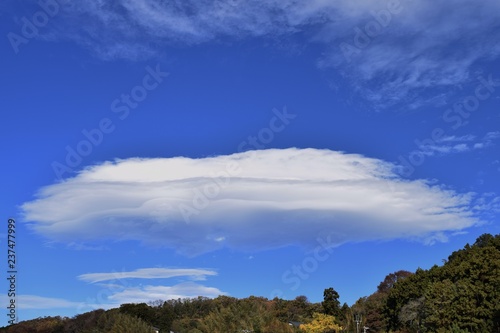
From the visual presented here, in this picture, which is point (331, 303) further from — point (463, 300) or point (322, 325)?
point (463, 300)

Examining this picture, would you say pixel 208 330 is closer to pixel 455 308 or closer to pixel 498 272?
pixel 455 308

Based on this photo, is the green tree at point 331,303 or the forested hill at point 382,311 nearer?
the forested hill at point 382,311

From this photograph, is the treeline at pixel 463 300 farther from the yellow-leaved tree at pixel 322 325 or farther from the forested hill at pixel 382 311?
the yellow-leaved tree at pixel 322 325

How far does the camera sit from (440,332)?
36188mm

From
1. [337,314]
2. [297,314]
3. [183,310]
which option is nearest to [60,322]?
[183,310]

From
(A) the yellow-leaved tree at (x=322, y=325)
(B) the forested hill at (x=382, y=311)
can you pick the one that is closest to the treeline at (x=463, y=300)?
(B) the forested hill at (x=382, y=311)

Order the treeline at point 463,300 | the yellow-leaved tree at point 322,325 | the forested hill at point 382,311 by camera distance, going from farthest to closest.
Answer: the yellow-leaved tree at point 322,325 < the forested hill at point 382,311 < the treeline at point 463,300

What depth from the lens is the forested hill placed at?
119 feet

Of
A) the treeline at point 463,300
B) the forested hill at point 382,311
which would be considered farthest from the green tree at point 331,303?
the treeline at point 463,300

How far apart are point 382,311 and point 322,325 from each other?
254 inches

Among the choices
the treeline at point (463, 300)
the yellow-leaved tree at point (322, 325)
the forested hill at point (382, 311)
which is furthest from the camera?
the yellow-leaved tree at point (322, 325)

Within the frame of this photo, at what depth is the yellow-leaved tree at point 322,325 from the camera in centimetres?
5444

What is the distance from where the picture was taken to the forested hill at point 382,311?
119 ft

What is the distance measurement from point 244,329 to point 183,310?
4127cm
